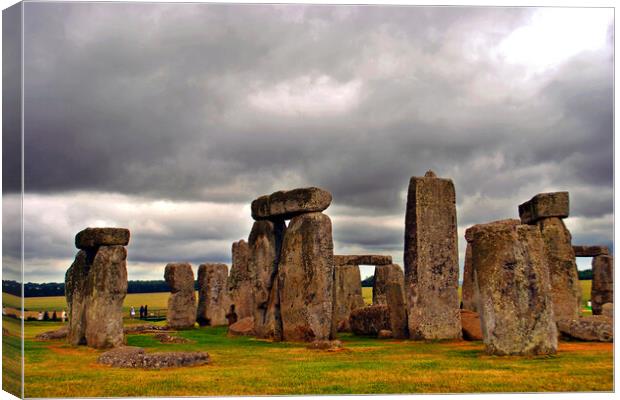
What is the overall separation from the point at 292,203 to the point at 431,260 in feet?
12.0

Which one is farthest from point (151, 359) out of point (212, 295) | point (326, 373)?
point (212, 295)

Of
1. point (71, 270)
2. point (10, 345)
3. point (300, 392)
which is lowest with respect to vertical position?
point (300, 392)

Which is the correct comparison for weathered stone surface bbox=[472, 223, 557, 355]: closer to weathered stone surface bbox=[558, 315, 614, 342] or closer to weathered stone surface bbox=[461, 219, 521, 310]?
weathered stone surface bbox=[558, 315, 614, 342]

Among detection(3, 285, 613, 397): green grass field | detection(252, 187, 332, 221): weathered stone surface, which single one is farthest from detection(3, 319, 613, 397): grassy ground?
detection(252, 187, 332, 221): weathered stone surface

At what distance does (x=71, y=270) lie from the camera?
18422 millimetres

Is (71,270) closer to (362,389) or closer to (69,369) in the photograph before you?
(69,369)

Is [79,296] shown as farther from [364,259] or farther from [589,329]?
[364,259]

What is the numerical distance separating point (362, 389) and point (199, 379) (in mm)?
2586

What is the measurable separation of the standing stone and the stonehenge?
11.5 m

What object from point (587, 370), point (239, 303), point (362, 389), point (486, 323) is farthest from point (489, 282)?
point (239, 303)

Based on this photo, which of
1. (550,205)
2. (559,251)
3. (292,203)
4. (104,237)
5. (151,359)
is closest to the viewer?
(151,359)

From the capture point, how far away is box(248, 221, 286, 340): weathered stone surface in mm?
19298

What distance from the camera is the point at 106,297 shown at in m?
16.5

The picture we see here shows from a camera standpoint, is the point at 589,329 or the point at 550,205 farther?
the point at 550,205
